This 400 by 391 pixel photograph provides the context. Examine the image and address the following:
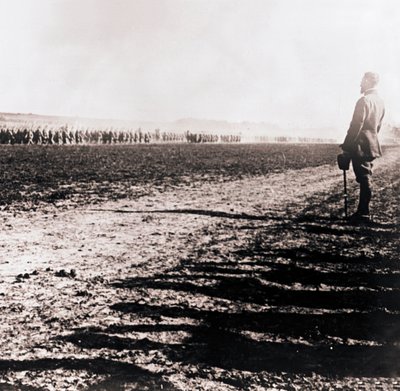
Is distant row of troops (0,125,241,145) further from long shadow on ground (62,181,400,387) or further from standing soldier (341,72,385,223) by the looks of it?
long shadow on ground (62,181,400,387)

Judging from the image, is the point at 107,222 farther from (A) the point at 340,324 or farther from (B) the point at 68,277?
(A) the point at 340,324

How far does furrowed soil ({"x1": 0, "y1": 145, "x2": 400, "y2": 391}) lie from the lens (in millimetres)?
2697

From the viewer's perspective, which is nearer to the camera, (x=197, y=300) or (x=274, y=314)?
(x=274, y=314)

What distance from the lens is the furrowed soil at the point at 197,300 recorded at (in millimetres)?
2697

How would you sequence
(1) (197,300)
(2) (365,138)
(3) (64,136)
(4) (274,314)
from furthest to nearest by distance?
(3) (64,136)
(2) (365,138)
(1) (197,300)
(4) (274,314)

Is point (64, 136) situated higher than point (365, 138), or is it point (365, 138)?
point (64, 136)

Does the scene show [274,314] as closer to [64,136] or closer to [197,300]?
[197,300]

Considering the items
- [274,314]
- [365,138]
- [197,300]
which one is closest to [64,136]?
[365,138]

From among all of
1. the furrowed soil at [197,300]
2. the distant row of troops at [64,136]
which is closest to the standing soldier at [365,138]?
the furrowed soil at [197,300]

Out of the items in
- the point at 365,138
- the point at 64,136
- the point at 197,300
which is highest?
the point at 64,136

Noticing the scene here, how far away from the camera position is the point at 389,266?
16.2 ft

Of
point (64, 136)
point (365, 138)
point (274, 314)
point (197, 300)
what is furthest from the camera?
point (64, 136)

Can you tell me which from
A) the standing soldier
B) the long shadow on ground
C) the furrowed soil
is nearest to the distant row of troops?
the furrowed soil

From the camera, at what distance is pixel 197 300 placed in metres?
3.86
